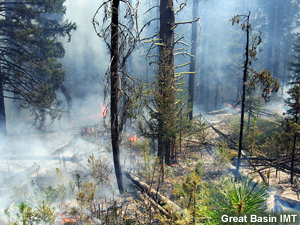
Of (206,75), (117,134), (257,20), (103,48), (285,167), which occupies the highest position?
(257,20)

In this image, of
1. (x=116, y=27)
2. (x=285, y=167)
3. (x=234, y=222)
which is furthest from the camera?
(x=285, y=167)

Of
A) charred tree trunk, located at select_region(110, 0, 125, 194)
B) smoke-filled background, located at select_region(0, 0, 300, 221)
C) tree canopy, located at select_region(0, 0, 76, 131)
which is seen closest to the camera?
charred tree trunk, located at select_region(110, 0, 125, 194)

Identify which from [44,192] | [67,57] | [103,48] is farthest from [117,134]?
[103,48]

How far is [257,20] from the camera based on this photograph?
99.8 ft

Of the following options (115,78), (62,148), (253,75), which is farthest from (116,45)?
(62,148)

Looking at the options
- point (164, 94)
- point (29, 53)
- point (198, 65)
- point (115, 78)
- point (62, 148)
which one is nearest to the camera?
point (115, 78)

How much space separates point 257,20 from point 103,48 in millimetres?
27417

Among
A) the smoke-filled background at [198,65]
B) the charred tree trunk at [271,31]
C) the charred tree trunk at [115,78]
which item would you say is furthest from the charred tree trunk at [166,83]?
the charred tree trunk at [271,31]

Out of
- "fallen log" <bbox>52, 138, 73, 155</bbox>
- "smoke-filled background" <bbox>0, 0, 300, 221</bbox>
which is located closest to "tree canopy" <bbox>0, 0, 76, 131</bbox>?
"fallen log" <bbox>52, 138, 73, 155</bbox>

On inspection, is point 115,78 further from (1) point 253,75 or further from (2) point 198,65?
(2) point 198,65

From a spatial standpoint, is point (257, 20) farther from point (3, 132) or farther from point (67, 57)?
point (3, 132)

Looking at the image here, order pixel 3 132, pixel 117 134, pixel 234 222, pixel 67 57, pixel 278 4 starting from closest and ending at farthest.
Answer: pixel 234 222, pixel 117 134, pixel 3 132, pixel 278 4, pixel 67 57

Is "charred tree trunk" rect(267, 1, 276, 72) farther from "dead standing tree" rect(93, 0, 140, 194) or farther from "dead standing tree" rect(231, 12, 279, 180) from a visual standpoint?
"dead standing tree" rect(93, 0, 140, 194)

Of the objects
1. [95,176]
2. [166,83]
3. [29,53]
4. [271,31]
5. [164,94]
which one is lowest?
[95,176]
